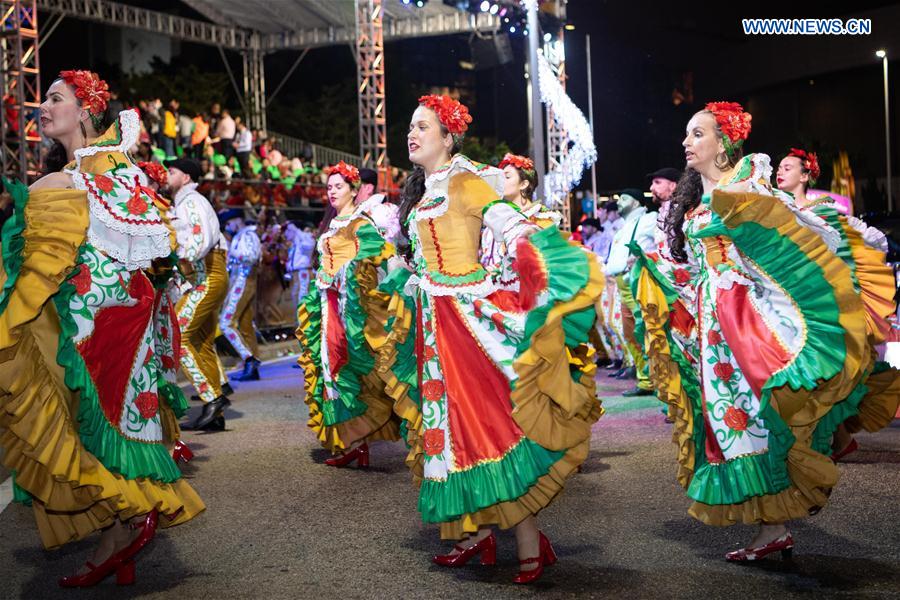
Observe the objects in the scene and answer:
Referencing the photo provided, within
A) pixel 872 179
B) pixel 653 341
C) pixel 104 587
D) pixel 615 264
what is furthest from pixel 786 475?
pixel 872 179

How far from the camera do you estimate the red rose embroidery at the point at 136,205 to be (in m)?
5.02

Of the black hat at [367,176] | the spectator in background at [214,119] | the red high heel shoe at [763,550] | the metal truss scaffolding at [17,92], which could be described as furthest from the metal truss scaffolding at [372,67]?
the red high heel shoe at [763,550]

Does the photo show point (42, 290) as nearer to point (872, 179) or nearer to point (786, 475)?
point (786, 475)

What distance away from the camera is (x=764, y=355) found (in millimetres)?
4957

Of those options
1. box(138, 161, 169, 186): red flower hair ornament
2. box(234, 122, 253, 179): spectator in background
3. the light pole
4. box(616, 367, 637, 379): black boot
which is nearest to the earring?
box(138, 161, 169, 186): red flower hair ornament

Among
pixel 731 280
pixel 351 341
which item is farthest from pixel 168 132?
pixel 731 280

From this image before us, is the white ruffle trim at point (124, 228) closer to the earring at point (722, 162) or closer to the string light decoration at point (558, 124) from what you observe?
the earring at point (722, 162)

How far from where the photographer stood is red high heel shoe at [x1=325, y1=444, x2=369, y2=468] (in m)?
8.01

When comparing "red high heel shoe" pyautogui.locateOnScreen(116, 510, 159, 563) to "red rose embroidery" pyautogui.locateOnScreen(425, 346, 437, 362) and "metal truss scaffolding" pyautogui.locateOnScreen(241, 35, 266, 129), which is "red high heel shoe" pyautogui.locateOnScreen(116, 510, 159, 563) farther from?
"metal truss scaffolding" pyautogui.locateOnScreen(241, 35, 266, 129)

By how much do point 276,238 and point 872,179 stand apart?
2255cm

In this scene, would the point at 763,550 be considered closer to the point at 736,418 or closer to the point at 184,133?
the point at 736,418

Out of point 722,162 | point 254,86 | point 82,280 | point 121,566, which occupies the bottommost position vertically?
point 121,566

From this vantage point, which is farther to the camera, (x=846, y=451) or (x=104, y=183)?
(x=846, y=451)

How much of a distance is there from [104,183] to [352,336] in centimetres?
319
